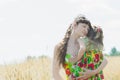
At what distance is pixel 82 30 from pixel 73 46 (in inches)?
8.0

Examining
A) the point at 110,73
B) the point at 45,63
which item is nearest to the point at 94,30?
the point at 45,63

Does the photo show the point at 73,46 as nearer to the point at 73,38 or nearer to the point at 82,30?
the point at 73,38

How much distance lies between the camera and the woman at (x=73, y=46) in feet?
16.3

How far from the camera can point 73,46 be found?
16.5ft

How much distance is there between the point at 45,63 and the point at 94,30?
237 cm

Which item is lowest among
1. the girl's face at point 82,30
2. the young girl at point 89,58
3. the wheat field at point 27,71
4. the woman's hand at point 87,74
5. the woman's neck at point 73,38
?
the wheat field at point 27,71

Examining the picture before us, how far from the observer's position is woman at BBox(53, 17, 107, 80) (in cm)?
497

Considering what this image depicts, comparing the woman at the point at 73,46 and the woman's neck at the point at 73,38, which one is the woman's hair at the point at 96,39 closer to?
the woman at the point at 73,46

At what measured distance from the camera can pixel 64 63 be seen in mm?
5066

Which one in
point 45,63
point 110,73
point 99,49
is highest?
point 99,49

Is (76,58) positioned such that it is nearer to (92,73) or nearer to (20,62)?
(92,73)

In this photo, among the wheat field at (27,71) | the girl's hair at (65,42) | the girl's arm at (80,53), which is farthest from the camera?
the wheat field at (27,71)

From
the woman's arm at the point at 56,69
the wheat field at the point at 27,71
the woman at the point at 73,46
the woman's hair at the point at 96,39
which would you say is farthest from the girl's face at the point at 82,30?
the wheat field at the point at 27,71

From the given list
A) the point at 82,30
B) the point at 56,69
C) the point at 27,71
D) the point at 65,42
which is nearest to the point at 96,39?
the point at 82,30
